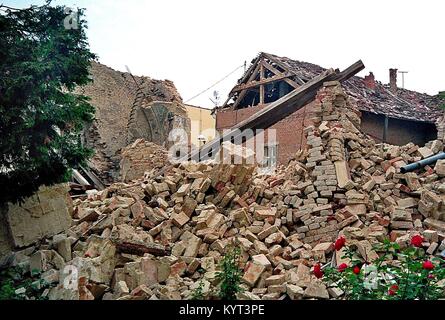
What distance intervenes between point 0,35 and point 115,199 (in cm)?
286

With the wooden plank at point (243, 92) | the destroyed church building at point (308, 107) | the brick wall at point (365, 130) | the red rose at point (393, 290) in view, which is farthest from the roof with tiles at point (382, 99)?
the red rose at point (393, 290)

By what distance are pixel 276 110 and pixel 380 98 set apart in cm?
785

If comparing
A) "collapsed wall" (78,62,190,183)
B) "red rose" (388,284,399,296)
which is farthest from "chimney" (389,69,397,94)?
"red rose" (388,284,399,296)

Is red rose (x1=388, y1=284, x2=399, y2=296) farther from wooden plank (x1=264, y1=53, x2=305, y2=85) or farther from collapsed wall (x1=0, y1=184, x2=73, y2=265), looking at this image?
wooden plank (x1=264, y1=53, x2=305, y2=85)

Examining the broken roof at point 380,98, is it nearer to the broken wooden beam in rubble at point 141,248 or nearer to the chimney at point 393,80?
the chimney at point 393,80

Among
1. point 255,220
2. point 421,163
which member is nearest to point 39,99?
point 255,220

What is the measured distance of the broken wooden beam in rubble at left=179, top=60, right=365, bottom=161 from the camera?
720cm

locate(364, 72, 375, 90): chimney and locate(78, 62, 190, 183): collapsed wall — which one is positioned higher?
locate(364, 72, 375, 90): chimney

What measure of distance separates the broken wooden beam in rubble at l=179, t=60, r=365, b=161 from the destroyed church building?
3.40m

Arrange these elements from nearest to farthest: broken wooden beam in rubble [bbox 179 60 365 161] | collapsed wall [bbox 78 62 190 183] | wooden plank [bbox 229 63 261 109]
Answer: broken wooden beam in rubble [bbox 179 60 365 161]
collapsed wall [bbox 78 62 190 183]
wooden plank [bbox 229 63 261 109]

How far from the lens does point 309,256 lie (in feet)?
18.4

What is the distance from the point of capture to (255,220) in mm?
6285

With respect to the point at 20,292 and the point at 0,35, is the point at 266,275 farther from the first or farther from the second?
the point at 0,35
